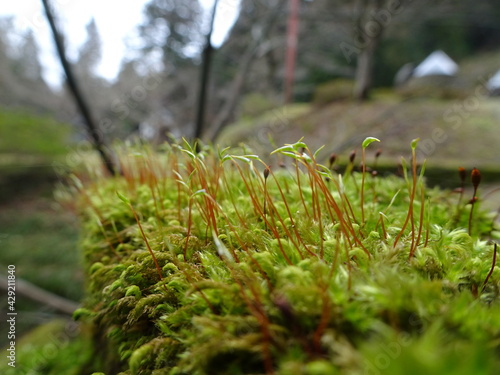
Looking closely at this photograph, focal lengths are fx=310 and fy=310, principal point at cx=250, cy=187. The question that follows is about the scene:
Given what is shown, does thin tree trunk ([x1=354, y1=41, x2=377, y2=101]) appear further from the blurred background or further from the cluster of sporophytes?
the cluster of sporophytes

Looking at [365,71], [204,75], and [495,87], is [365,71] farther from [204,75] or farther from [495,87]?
[204,75]

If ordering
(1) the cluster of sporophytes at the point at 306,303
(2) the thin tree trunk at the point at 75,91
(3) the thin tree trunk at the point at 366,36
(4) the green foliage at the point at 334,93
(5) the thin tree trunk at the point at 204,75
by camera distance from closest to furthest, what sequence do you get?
(1) the cluster of sporophytes at the point at 306,303 → (2) the thin tree trunk at the point at 75,91 → (5) the thin tree trunk at the point at 204,75 → (3) the thin tree trunk at the point at 366,36 → (4) the green foliage at the point at 334,93

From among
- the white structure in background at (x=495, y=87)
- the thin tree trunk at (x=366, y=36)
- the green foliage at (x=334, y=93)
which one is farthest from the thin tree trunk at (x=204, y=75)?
the white structure in background at (x=495, y=87)

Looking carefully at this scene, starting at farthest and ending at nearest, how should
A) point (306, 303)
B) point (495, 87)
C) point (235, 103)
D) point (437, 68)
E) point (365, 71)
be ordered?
1. point (437, 68)
2. point (495, 87)
3. point (365, 71)
4. point (235, 103)
5. point (306, 303)

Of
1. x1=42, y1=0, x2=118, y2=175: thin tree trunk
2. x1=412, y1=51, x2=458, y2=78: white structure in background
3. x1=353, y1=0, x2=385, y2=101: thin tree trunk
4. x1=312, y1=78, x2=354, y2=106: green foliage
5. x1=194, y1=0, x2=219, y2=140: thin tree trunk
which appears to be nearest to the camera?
x1=42, y1=0, x2=118, y2=175: thin tree trunk

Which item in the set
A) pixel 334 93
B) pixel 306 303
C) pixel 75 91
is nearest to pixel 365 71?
pixel 334 93

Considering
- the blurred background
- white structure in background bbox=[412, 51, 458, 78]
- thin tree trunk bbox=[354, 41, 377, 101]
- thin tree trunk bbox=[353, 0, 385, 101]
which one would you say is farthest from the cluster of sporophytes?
white structure in background bbox=[412, 51, 458, 78]

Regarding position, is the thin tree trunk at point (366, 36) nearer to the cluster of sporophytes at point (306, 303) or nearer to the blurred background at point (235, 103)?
the blurred background at point (235, 103)

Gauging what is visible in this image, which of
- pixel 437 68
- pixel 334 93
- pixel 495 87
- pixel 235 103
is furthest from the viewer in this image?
pixel 437 68

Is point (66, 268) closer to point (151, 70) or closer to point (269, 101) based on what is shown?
point (151, 70)
